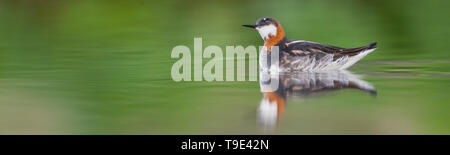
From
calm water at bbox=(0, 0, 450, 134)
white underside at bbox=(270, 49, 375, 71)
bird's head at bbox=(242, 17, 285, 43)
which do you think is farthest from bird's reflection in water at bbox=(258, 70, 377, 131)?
bird's head at bbox=(242, 17, 285, 43)

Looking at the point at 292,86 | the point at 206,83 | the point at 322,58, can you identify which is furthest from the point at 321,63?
the point at 206,83

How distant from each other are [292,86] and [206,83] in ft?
3.41

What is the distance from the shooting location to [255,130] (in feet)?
19.4

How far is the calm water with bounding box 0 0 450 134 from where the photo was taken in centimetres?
625

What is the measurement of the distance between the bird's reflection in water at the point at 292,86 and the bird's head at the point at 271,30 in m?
1.14

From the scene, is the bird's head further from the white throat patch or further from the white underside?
the white underside

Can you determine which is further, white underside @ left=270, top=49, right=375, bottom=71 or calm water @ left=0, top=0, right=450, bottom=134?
white underside @ left=270, top=49, right=375, bottom=71

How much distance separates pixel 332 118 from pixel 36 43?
8.47 metres

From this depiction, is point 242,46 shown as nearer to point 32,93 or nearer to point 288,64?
point 288,64

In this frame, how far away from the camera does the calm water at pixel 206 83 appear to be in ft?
20.5

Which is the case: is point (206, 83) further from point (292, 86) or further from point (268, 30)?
point (268, 30)

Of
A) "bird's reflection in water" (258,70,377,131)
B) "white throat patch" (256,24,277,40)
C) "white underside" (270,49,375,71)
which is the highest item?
"white throat patch" (256,24,277,40)

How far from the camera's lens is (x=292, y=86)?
8391 millimetres

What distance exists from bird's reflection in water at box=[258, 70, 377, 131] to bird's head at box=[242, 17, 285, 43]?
114 centimetres
